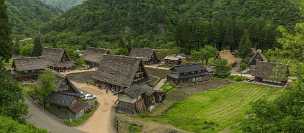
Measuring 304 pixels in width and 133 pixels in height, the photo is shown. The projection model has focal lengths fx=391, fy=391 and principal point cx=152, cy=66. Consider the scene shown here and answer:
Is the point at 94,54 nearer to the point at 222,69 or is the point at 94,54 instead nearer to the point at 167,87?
the point at 167,87

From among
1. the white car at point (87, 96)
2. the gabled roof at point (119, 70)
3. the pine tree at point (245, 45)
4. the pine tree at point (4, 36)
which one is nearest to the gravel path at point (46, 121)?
the white car at point (87, 96)

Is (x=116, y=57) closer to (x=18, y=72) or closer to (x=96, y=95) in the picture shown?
(x=96, y=95)

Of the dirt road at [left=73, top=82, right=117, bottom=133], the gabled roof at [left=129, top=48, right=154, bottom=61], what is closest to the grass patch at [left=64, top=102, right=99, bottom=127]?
the dirt road at [left=73, top=82, right=117, bottom=133]

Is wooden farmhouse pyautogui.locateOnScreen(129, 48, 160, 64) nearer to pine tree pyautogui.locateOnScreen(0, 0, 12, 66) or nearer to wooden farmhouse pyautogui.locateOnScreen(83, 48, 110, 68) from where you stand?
wooden farmhouse pyautogui.locateOnScreen(83, 48, 110, 68)

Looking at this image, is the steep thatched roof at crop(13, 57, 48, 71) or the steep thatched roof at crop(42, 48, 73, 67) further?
the steep thatched roof at crop(42, 48, 73, 67)

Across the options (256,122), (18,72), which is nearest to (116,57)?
(18,72)

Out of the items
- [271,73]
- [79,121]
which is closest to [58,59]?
[79,121]
